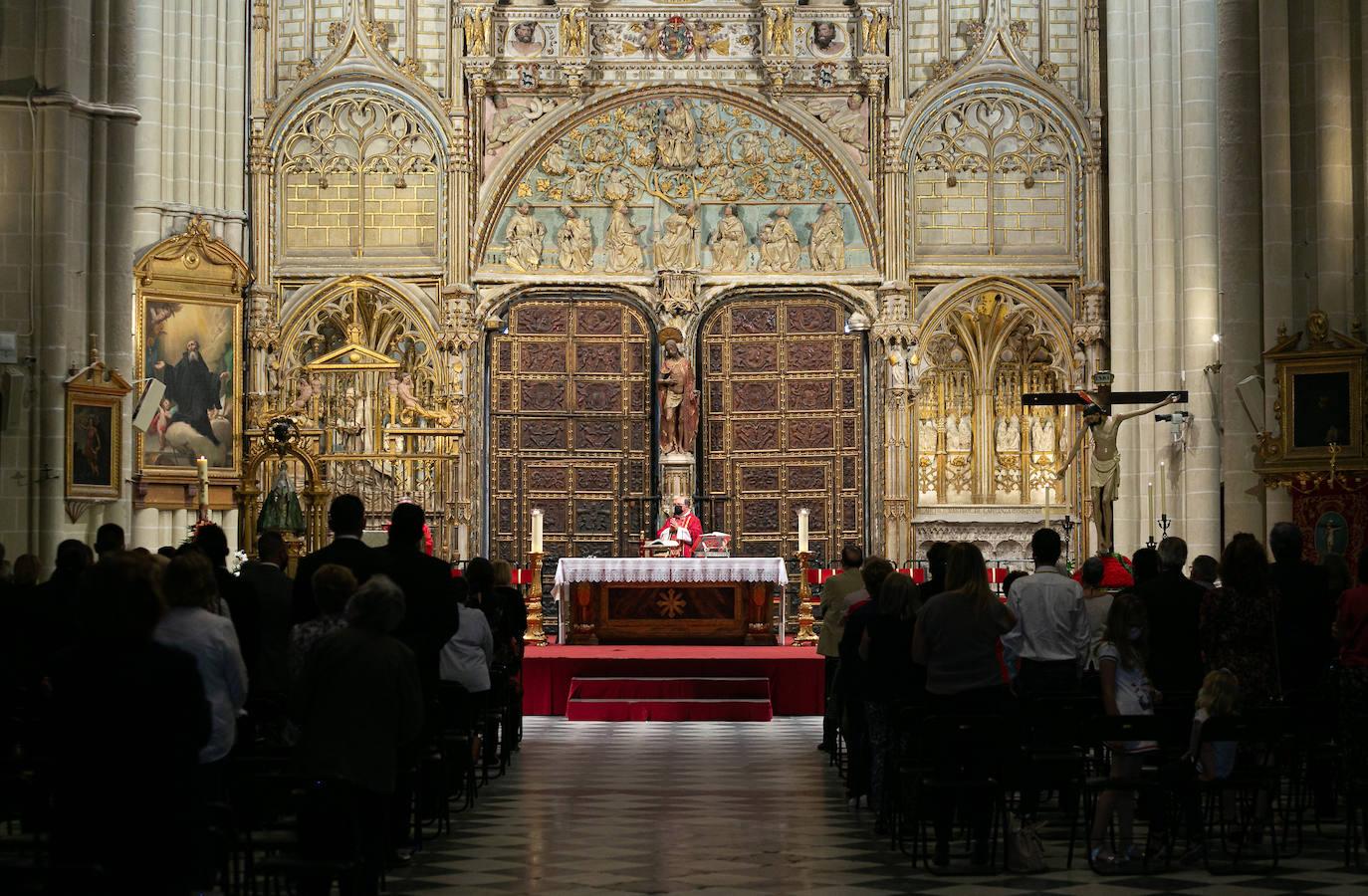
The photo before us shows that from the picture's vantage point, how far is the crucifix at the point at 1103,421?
919 inches

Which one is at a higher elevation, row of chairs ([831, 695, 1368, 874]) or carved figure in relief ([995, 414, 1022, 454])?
carved figure in relief ([995, 414, 1022, 454])

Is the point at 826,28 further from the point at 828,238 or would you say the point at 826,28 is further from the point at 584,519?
the point at 584,519

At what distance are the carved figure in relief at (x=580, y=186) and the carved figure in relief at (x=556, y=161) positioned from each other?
0.18 m

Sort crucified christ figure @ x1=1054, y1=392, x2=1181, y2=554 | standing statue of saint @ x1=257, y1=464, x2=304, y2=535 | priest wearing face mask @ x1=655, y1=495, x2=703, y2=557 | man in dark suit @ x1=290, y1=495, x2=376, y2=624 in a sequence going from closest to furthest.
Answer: man in dark suit @ x1=290, y1=495, x2=376, y2=624
standing statue of saint @ x1=257, y1=464, x2=304, y2=535
crucified christ figure @ x1=1054, y1=392, x2=1181, y2=554
priest wearing face mask @ x1=655, y1=495, x2=703, y2=557

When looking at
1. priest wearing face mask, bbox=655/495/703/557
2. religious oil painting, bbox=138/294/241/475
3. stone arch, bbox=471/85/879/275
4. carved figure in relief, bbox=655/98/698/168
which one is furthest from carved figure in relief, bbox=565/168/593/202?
priest wearing face mask, bbox=655/495/703/557

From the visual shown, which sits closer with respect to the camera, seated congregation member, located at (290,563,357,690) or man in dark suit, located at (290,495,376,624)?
seated congregation member, located at (290,563,357,690)

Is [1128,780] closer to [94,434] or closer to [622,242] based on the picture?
[94,434]

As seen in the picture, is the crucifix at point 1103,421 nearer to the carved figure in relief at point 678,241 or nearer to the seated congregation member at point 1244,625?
the carved figure in relief at point 678,241

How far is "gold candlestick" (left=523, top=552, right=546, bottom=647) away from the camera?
2491cm

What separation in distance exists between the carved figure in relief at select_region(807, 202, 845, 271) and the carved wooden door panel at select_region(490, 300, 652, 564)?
2.83 m

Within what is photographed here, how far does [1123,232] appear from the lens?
2795 cm

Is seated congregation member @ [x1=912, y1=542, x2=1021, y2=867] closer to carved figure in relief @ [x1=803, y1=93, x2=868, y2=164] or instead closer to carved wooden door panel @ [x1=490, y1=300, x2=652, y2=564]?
carved wooden door panel @ [x1=490, y1=300, x2=652, y2=564]

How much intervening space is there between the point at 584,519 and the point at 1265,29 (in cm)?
1304

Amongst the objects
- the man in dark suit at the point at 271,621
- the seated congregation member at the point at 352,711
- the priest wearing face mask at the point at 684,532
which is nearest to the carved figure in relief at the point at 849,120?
the priest wearing face mask at the point at 684,532
